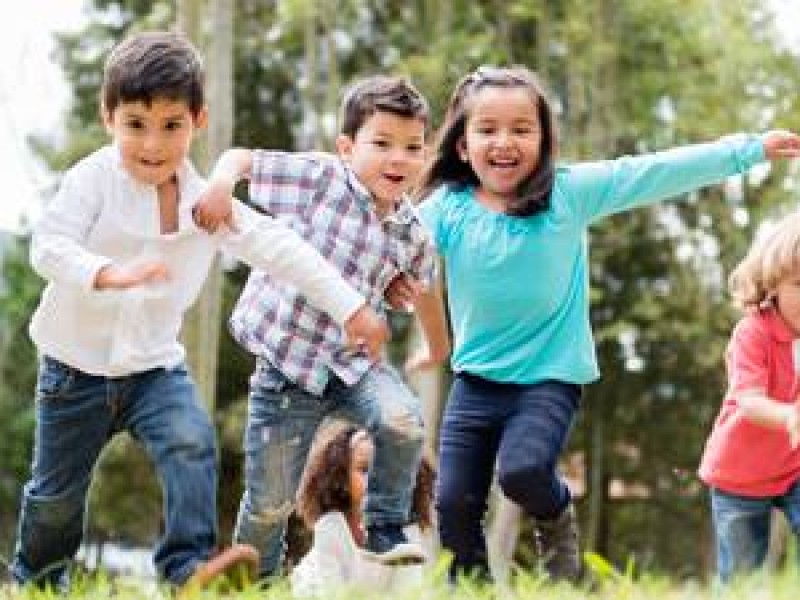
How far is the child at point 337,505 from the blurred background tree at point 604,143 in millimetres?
10090

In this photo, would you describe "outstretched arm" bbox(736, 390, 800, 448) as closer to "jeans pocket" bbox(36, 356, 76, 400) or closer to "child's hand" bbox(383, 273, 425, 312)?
"child's hand" bbox(383, 273, 425, 312)

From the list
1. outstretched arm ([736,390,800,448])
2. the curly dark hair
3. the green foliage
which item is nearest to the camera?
outstretched arm ([736,390,800,448])

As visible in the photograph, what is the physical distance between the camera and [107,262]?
4.22 metres

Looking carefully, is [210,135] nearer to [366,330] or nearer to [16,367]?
[366,330]

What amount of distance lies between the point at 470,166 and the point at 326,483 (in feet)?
5.34

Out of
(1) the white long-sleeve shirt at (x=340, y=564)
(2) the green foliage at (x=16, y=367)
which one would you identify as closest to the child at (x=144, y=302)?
(1) the white long-sleeve shirt at (x=340, y=564)

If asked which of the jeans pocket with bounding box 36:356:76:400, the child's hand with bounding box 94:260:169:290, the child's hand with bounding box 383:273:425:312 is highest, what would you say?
the child's hand with bounding box 94:260:169:290

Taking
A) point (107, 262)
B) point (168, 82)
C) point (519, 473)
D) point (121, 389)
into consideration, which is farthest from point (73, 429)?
point (519, 473)

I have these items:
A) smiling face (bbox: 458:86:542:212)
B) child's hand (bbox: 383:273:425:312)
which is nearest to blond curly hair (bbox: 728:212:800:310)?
smiling face (bbox: 458:86:542:212)

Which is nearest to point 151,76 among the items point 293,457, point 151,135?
point 151,135

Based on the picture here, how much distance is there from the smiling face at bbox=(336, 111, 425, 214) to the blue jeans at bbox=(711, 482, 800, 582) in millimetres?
1553

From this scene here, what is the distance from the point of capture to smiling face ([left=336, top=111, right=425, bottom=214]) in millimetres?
5168

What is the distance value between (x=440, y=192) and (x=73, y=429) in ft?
5.45

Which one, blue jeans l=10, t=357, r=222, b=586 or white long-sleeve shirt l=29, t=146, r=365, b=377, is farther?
white long-sleeve shirt l=29, t=146, r=365, b=377
